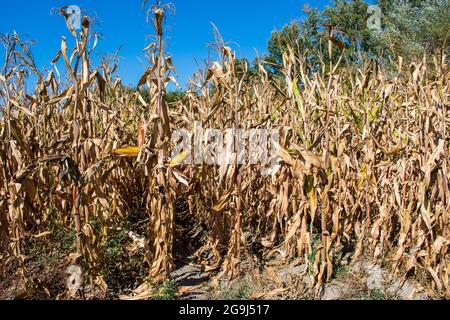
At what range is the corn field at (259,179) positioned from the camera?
289cm

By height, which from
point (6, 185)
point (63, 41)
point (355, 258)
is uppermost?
point (63, 41)

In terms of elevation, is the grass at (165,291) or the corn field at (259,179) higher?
the corn field at (259,179)

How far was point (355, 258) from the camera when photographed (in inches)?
137

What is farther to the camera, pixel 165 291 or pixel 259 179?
pixel 259 179

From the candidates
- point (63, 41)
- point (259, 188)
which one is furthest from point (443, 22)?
point (63, 41)

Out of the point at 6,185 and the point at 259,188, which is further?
the point at 259,188

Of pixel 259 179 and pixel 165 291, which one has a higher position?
pixel 259 179

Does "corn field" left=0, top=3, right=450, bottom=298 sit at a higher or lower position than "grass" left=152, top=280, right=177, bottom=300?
higher

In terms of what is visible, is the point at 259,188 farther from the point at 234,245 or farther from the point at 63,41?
the point at 63,41

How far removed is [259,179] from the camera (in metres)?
4.19

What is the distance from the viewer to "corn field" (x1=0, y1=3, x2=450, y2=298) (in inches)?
114
